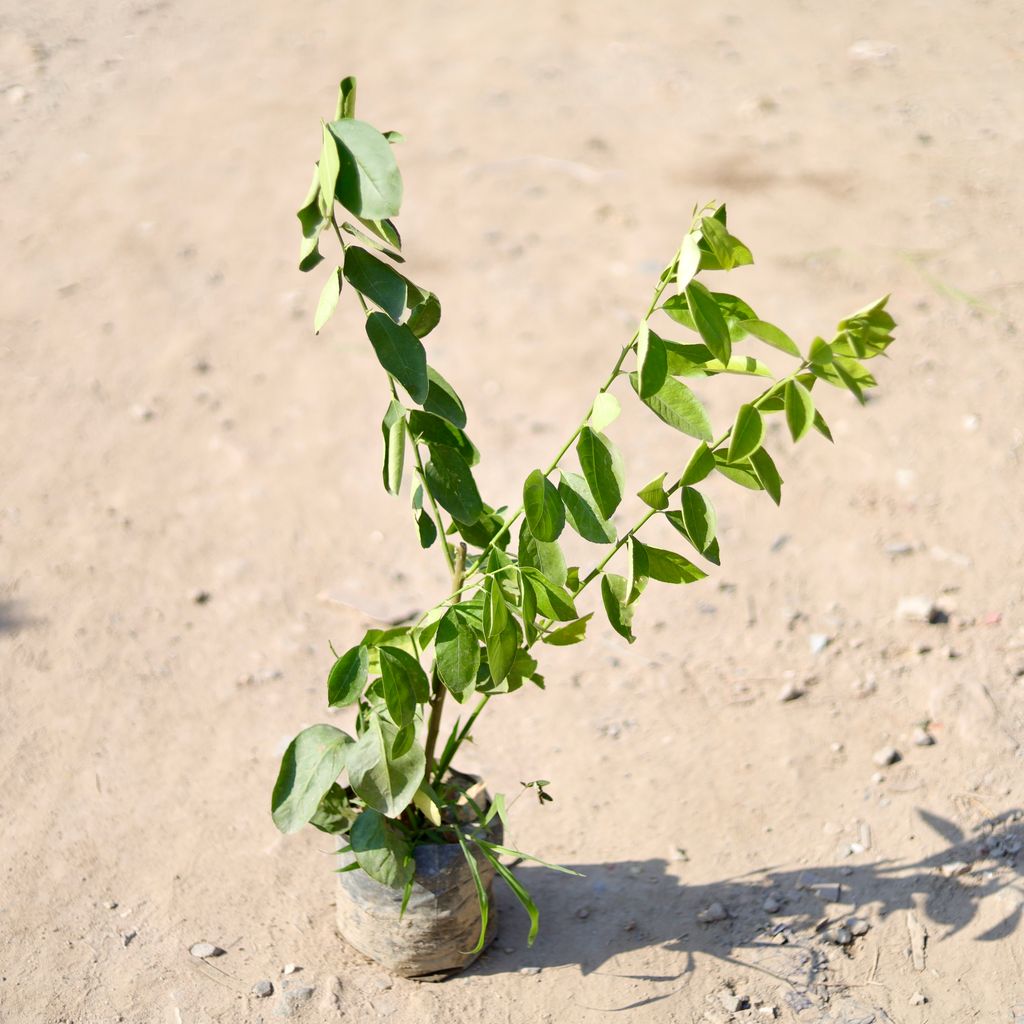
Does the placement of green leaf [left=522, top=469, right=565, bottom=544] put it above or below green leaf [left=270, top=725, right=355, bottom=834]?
above

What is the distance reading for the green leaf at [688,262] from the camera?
142cm

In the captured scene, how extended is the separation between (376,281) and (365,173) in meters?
0.21

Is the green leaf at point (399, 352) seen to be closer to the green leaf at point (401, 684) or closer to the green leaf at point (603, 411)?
the green leaf at point (603, 411)

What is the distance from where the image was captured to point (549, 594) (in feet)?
5.61

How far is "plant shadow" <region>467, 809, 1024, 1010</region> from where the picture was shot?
7.38ft

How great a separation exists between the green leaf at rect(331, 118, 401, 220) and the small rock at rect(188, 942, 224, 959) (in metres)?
1.47

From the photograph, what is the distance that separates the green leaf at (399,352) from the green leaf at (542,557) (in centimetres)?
26

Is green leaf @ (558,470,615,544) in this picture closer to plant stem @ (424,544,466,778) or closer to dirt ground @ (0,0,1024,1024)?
plant stem @ (424,544,466,778)

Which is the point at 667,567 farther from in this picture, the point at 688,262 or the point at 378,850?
the point at 378,850

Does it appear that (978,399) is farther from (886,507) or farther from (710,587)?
Answer: (710,587)

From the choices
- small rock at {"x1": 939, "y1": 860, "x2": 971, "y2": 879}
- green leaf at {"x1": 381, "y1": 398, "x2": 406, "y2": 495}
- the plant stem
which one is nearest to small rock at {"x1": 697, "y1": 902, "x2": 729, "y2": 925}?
small rock at {"x1": 939, "y1": 860, "x2": 971, "y2": 879}

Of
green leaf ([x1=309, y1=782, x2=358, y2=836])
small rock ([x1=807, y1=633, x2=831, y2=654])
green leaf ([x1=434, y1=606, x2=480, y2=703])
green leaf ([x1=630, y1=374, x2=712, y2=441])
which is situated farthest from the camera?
small rock ([x1=807, y1=633, x2=831, y2=654])

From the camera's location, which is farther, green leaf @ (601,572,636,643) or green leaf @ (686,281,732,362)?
green leaf @ (601,572,636,643)

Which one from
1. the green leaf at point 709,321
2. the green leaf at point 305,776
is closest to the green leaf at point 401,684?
the green leaf at point 305,776
